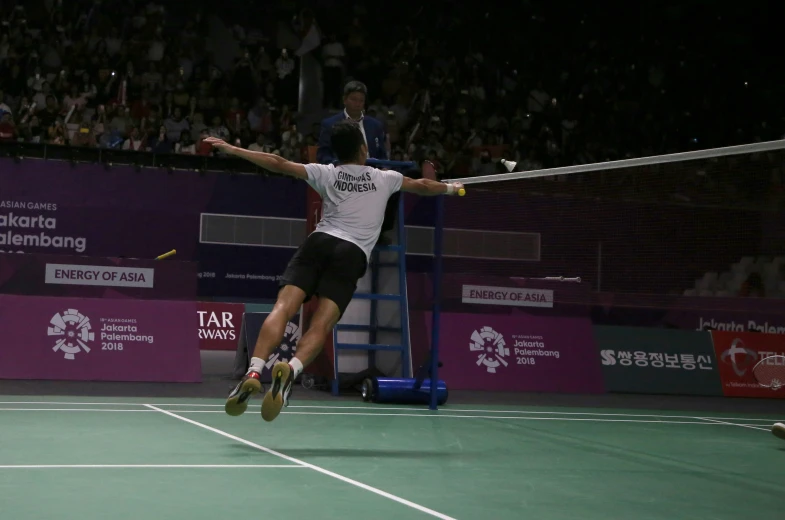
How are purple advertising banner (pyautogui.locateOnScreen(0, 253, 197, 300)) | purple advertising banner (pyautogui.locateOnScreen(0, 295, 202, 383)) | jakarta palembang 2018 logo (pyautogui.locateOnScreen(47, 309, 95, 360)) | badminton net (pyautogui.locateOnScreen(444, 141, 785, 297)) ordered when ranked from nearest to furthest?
1. purple advertising banner (pyautogui.locateOnScreen(0, 295, 202, 383))
2. jakarta palembang 2018 logo (pyautogui.locateOnScreen(47, 309, 95, 360))
3. badminton net (pyautogui.locateOnScreen(444, 141, 785, 297))
4. purple advertising banner (pyautogui.locateOnScreen(0, 253, 197, 300))

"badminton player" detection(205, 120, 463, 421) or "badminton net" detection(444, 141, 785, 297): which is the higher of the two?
"badminton net" detection(444, 141, 785, 297)

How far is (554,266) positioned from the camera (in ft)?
52.2

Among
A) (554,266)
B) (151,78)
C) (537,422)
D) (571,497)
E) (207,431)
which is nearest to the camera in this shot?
(571,497)

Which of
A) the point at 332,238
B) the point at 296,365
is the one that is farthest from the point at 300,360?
the point at 332,238

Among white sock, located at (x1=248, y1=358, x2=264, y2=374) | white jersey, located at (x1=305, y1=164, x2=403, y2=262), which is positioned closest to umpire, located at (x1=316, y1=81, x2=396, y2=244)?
white jersey, located at (x1=305, y1=164, x2=403, y2=262)

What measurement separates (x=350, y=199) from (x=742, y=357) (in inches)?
355

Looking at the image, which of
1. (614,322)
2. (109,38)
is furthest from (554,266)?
(109,38)

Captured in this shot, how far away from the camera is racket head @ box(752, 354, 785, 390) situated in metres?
14.6

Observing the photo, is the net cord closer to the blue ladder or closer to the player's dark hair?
the blue ladder

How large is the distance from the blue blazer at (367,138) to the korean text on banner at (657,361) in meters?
4.63

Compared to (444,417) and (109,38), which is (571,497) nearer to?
(444,417)

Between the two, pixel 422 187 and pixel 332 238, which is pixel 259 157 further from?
pixel 422 187

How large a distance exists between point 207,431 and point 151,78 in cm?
1551

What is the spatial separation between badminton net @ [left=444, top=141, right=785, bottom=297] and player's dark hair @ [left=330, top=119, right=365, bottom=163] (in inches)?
263
